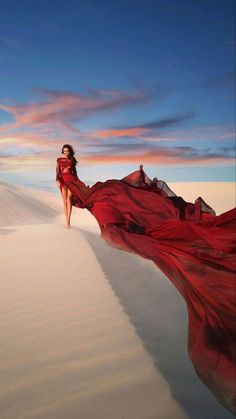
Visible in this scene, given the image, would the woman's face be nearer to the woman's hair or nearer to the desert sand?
the woman's hair

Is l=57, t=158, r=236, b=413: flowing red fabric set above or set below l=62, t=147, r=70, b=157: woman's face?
below

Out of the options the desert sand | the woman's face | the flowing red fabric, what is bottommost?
the desert sand

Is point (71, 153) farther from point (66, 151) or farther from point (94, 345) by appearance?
point (94, 345)

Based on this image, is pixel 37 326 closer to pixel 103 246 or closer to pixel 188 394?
pixel 188 394

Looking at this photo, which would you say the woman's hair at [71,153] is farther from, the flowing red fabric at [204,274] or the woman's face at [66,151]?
the flowing red fabric at [204,274]

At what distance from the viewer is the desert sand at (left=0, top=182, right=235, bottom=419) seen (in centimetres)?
273

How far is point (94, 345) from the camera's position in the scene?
363 centimetres

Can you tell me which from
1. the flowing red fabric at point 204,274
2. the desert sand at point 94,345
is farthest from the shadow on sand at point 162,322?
the flowing red fabric at point 204,274

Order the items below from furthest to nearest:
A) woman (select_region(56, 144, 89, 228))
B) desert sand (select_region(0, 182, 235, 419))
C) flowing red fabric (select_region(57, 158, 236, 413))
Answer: woman (select_region(56, 144, 89, 228)), desert sand (select_region(0, 182, 235, 419)), flowing red fabric (select_region(57, 158, 236, 413))

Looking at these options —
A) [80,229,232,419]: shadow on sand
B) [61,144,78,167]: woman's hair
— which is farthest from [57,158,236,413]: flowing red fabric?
[61,144,78,167]: woman's hair

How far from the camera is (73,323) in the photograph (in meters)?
4.20

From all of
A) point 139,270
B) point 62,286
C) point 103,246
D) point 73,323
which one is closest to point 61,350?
point 73,323

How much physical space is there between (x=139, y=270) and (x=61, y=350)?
3.81 m

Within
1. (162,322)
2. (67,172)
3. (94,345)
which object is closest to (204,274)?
(94,345)
